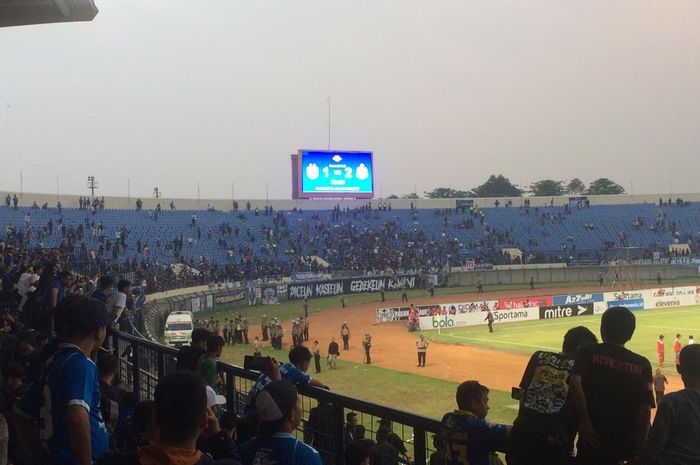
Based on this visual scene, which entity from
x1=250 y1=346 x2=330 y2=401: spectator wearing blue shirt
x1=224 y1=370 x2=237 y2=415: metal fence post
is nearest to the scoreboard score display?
x1=224 y1=370 x2=237 y2=415: metal fence post

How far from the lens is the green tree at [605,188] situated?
162750mm

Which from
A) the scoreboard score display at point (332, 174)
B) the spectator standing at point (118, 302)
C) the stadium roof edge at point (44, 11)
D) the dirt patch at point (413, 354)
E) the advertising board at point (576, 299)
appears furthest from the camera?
the scoreboard score display at point (332, 174)


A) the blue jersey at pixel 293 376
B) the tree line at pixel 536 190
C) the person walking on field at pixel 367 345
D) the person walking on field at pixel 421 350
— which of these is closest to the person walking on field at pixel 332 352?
the person walking on field at pixel 367 345

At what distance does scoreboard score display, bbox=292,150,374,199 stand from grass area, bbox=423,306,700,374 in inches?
1079

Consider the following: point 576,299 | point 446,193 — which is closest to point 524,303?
point 576,299

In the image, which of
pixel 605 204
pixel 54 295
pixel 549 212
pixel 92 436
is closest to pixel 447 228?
pixel 549 212

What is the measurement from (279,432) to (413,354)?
33.2 metres

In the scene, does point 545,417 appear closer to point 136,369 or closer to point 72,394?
point 72,394

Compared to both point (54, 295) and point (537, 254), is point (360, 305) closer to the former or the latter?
point (537, 254)

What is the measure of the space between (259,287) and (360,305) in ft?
28.0

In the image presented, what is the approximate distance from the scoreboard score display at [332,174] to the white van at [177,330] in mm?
34115

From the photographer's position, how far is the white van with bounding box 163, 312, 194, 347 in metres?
34.4

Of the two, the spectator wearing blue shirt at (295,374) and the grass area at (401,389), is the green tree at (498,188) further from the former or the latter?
the spectator wearing blue shirt at (295,374)

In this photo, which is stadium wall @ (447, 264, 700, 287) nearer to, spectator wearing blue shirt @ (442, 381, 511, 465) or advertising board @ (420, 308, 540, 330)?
advertising board @ (420, 308, 540, 330)
